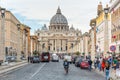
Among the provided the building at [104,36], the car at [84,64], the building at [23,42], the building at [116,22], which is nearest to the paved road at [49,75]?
the building at [104,36]

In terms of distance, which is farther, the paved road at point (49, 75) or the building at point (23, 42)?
the building at point (23, 42)

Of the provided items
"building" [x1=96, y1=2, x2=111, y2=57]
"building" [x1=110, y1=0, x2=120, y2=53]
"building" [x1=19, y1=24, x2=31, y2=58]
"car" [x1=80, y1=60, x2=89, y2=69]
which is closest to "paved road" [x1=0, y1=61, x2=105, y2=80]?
"building" [x1=96, y1=2, x2=111, y2=57]

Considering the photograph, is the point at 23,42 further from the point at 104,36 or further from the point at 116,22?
the point at 104,36

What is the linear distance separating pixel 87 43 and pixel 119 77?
107687mm

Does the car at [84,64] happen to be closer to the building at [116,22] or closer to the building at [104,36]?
the building at [104,36]

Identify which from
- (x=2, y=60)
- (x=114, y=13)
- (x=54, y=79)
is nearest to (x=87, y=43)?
(x=114, y=13)

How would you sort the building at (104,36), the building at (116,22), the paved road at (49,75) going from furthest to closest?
the building at (116,22) < the building at (104,36) < the paved road at (49,75)

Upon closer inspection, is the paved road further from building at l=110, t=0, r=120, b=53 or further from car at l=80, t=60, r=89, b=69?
building at l=110, t=0, r=120, b=53

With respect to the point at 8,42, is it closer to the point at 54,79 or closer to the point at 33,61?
the point at 33,61

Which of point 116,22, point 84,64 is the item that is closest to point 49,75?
point 84,64

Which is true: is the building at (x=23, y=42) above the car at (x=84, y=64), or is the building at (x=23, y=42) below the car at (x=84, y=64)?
above

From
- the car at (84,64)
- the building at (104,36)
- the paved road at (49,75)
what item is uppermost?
the building at (104,36)

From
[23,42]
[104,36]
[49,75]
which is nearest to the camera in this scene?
[49,75]

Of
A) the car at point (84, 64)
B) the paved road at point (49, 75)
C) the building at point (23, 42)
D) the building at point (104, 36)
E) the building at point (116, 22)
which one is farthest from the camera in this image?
the building at point (23, 42)
